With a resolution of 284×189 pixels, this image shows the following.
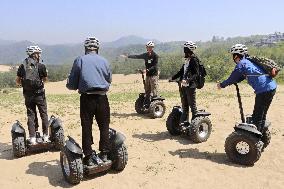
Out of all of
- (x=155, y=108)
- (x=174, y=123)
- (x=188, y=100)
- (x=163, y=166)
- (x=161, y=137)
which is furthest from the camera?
(x=155, y=108)

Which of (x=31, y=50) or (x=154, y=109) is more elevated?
(x=31, y=50)

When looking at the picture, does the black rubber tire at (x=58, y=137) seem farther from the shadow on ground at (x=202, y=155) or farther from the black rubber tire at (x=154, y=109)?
the black rubber tire at (x=154, y=109)

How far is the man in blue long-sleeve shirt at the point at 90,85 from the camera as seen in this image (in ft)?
23.7

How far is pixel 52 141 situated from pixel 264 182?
4.77 meters

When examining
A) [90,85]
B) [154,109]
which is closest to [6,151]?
[90,85]

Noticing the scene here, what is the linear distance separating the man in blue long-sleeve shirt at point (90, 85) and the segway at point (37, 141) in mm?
1960

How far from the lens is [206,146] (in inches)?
391

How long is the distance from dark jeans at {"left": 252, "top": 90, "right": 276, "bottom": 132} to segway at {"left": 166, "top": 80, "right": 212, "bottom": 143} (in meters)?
1.80

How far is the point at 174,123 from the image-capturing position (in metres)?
11.0

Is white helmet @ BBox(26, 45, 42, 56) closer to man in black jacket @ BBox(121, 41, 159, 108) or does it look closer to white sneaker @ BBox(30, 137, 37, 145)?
white sneaker @ BBox(30, 137, 37, 145)

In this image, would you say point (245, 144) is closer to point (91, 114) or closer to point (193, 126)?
point (193, 126)

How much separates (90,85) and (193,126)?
12.3ft

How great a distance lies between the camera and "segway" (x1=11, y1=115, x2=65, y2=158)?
9.05 meters

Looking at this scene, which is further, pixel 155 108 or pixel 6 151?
pixel 155 108
